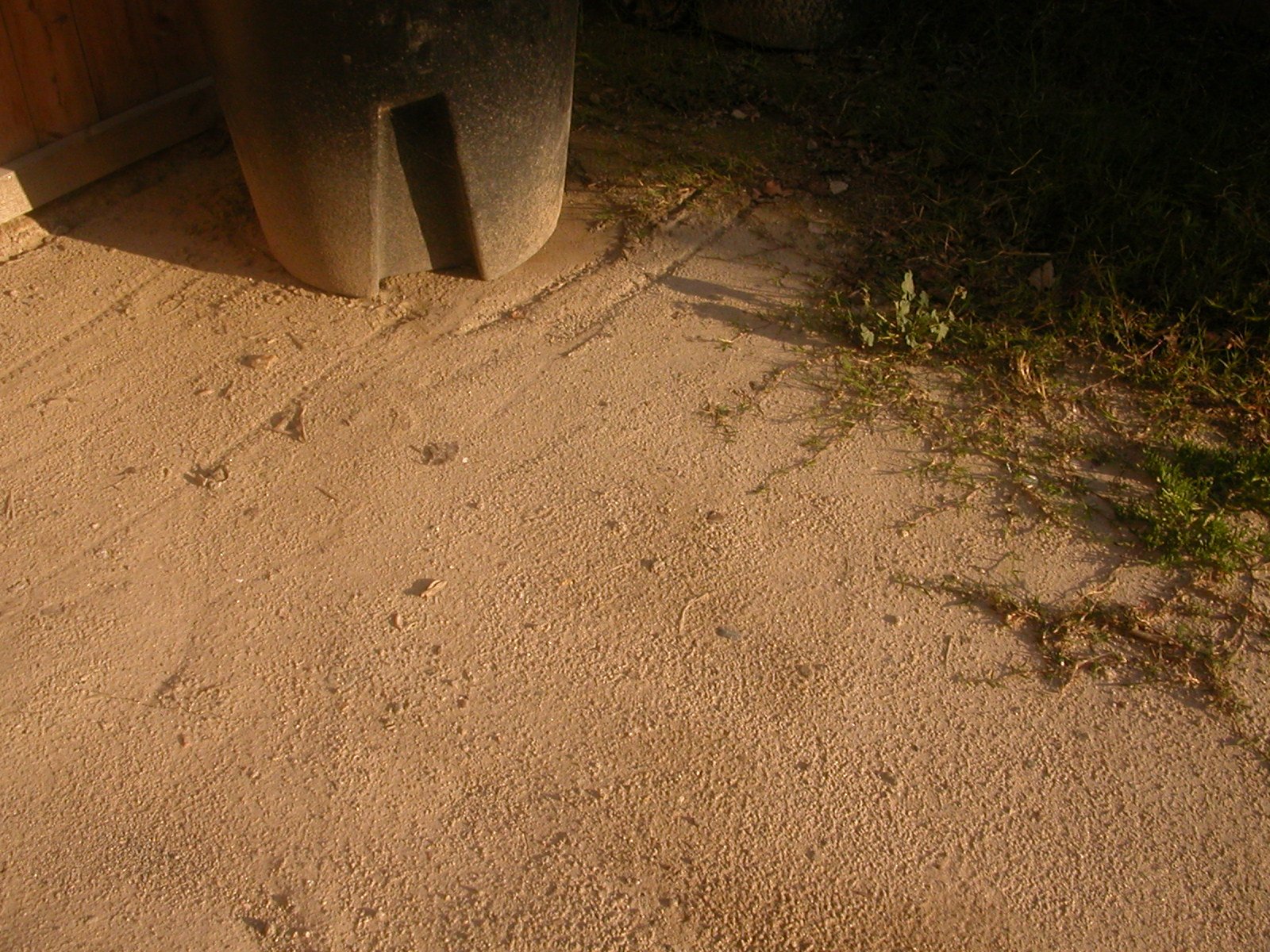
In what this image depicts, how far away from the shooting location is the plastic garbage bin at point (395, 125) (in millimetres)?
2602

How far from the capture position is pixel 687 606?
2.46m

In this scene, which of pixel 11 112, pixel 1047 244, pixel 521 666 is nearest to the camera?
pixel 521 666

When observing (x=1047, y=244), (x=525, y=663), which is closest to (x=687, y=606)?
(x=525, y=663)

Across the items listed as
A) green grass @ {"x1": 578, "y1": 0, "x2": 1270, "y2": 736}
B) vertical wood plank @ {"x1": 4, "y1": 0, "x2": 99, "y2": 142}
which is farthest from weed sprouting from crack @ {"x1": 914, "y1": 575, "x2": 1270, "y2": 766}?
vertical wood plank @ {"x1": 4, "y1": 0, "x2": 99, "y2": 142}

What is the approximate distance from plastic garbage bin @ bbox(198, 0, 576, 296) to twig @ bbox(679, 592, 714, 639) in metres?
1.22

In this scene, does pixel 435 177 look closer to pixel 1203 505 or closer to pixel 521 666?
pixel 521 666

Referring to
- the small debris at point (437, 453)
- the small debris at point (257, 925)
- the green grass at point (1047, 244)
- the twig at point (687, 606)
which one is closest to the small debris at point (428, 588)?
the small debris at point (437, 453)

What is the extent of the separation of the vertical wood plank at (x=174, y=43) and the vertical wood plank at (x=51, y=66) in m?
0.25

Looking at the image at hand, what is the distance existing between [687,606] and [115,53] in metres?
2.47

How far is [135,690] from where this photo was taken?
2.27 m

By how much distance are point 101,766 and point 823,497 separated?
5.29 ft

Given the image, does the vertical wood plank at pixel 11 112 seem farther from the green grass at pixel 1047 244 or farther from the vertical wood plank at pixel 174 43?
the green grass at pixel 1047 244

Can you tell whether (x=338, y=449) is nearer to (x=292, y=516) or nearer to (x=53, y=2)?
(x=292, y=516)

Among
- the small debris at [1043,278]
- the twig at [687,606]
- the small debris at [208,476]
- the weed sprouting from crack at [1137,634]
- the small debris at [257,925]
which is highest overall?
the small debris at [208,476]
